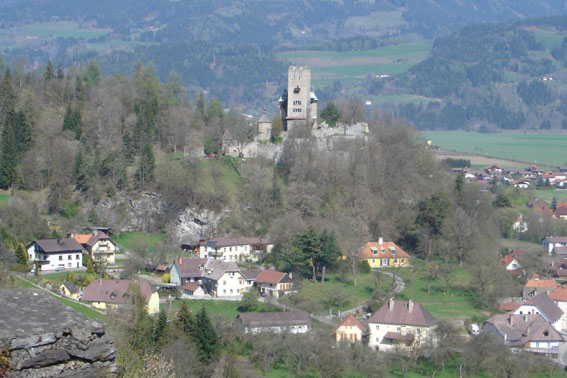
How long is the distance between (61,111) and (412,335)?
38759 millimetres

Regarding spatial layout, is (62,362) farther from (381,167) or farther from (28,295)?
(381,167)

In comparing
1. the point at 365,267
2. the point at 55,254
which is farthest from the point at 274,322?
the point at 55,254

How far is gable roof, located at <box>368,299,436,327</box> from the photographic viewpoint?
41.1 metres

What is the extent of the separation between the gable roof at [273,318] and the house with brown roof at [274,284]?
4.23m

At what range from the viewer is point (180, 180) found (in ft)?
188

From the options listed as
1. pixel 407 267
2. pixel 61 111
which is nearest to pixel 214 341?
pixel 407 267

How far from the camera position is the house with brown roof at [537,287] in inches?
1965

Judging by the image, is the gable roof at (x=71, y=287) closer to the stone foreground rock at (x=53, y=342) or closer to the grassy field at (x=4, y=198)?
the grassy field at (x=4, y=198)

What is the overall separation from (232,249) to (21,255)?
13542 mm

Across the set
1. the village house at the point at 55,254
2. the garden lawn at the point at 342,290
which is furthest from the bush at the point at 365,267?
the village house at the point at 55,254

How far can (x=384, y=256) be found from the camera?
52906mm

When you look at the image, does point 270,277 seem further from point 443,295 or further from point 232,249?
point 443,295

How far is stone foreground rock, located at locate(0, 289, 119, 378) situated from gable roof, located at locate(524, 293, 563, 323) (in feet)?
136

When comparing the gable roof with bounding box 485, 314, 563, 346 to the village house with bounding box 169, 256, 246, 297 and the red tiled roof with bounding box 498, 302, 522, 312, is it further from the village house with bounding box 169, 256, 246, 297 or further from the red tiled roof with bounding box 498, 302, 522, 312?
the village house with bounding box 169, 256, 246, 297
